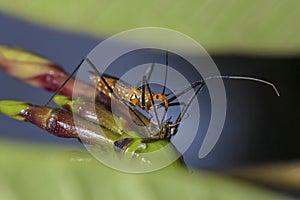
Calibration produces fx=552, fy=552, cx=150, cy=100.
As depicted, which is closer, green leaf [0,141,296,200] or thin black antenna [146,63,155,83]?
green leaf [0,141,296,200]

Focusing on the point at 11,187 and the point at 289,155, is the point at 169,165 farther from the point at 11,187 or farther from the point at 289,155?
the point at 289,155

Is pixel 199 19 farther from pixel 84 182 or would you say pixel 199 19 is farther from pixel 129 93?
pixel 84 182

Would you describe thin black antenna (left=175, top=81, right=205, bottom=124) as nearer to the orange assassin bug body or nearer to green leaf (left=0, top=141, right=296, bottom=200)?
the orange assassin bug body

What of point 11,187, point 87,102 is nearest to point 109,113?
point 87,102

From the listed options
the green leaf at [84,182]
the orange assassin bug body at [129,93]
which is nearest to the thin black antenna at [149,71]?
the orange assassin bug body at [129,93]

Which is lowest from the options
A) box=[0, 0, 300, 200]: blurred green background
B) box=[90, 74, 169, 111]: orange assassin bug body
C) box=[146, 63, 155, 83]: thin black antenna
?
box=[90, 74, 169, 111]: orange assassin bug body

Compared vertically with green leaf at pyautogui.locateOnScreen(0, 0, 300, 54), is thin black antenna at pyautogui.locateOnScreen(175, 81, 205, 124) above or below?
below

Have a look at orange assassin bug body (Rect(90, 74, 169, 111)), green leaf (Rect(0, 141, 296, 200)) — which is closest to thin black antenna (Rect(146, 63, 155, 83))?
orange assassin bug body (Rect(90, 74, 169, 111))

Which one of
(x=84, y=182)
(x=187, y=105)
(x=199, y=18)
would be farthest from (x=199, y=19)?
(x=84, y=182)

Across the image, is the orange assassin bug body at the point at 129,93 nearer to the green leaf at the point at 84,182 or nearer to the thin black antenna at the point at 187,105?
the thin black antenna at the point at 187,105
